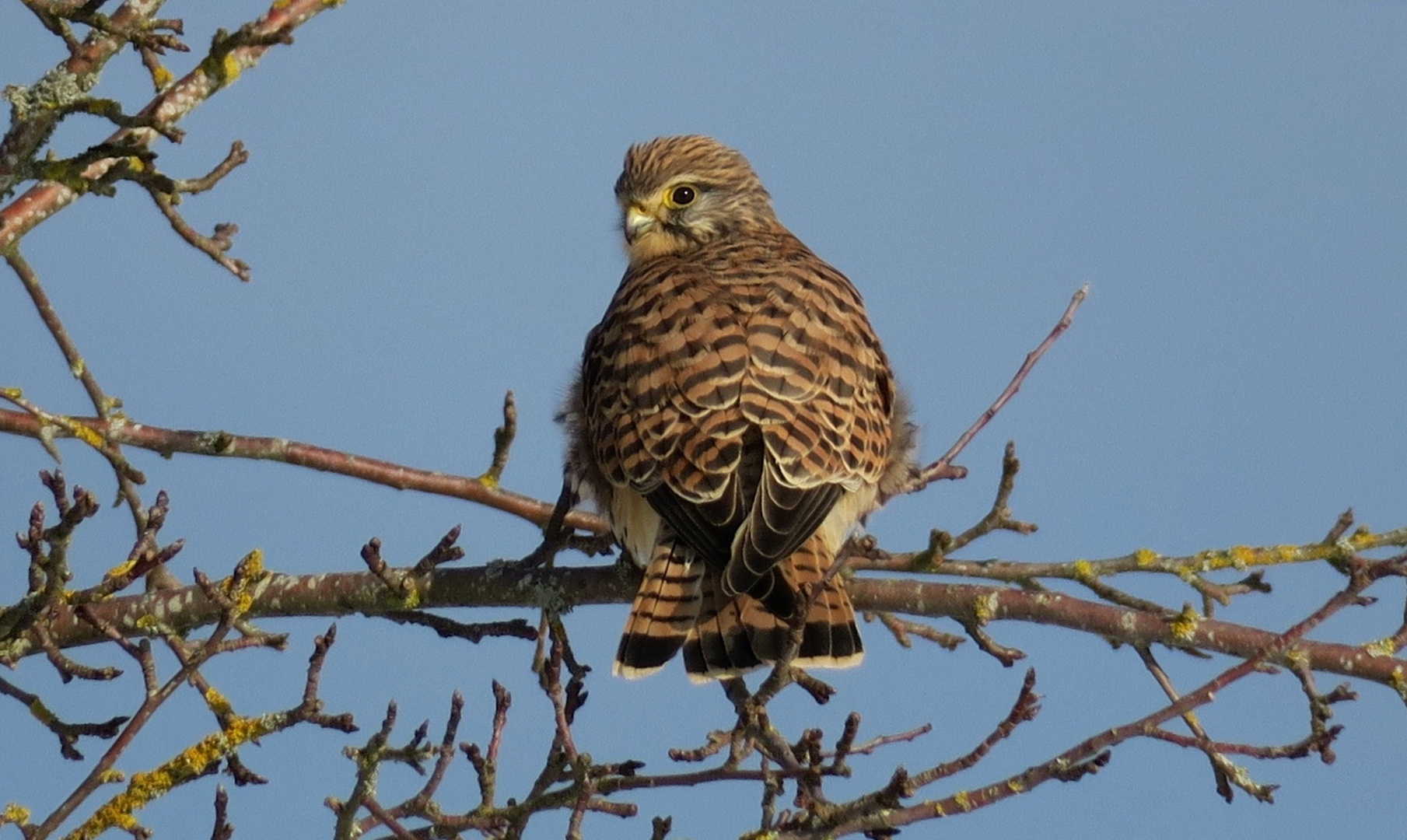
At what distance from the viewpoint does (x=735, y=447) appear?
384 cm

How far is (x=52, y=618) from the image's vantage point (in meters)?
3.39

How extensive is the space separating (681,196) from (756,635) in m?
2.18

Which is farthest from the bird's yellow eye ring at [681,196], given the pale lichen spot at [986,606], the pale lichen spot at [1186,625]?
the pale lichen spot at [1186,625]

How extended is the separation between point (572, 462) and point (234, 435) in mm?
908

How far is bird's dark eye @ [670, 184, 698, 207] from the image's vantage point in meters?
5.49

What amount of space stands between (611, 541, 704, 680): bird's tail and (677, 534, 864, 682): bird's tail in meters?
0.03

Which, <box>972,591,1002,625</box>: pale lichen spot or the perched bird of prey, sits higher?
the perched bird of prey

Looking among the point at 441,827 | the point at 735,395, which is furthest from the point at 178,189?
the point at 441,827

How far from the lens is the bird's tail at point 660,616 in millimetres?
3736

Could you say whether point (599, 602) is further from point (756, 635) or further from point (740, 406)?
point (740, 406)

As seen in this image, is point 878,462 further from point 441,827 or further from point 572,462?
point 441,827

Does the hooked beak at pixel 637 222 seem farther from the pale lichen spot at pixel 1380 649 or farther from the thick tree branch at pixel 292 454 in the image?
the pale lichen spot at pixel 1380 649

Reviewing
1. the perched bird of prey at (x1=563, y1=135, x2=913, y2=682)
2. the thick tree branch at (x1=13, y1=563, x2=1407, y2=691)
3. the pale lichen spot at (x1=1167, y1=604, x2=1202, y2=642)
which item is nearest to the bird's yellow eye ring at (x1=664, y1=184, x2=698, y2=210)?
the perched bird of prey at (x1=563, y1=135, x2=913, y2=682)

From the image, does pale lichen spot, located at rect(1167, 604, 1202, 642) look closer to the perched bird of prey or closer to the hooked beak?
the perched bird of prey
